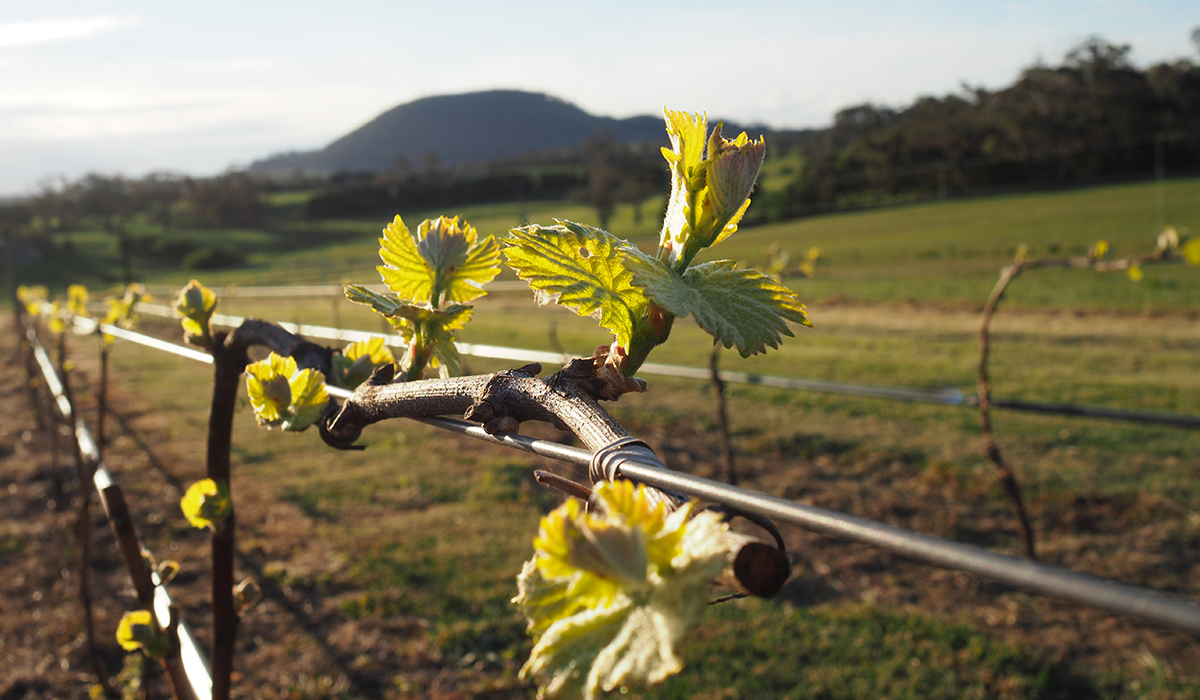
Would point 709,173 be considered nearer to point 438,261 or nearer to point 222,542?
point 438,261

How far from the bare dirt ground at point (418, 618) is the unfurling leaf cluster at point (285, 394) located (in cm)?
222

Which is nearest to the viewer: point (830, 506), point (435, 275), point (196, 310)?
point (435, 275)

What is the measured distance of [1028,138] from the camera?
24.3 m

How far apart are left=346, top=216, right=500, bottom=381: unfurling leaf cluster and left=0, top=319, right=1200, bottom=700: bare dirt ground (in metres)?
2.38

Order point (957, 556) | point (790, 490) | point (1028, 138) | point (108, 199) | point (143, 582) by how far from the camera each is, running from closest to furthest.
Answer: point (957, 556) → point (143, 582) → point (790, 490) → point (1028, 138) → point (108, 199)

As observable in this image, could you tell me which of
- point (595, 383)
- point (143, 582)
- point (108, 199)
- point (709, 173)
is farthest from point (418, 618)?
point (108, 199)

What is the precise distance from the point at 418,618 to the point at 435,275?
3.40 metres

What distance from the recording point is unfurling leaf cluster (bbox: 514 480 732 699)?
0.34m

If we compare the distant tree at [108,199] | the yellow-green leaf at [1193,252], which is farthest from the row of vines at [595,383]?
the distant tree at [108,199]

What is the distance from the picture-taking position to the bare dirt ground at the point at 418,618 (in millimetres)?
3312

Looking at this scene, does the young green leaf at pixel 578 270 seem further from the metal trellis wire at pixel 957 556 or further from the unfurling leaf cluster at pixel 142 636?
the unfurling leaf cluster at pixel 142 636

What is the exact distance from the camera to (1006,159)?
2175 centimetres

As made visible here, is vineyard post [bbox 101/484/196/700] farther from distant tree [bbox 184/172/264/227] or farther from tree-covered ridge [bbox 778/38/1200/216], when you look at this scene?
distant tree [bbox 184/172/264/227]

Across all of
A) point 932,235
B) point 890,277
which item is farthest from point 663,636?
point 932,235
